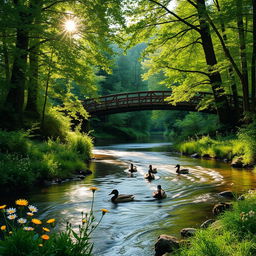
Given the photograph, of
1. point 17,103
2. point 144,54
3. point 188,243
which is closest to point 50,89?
point 17,103

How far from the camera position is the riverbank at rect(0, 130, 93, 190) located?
8.99 meters

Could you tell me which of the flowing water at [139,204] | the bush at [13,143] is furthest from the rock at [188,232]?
the bush at [13,143]

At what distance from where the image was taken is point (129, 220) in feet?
21.6

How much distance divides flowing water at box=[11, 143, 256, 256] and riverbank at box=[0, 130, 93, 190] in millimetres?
739

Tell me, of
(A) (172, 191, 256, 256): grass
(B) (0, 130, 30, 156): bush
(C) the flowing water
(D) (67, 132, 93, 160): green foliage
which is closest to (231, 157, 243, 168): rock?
(C) the flowing water

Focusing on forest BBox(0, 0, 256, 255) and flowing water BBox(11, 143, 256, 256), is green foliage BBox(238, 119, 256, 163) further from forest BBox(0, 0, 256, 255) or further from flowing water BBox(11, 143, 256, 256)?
flowing water BBox(11, 143, 256, 256)

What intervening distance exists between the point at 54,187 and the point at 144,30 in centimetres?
→ 1059

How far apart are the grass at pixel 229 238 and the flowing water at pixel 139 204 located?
977 mm

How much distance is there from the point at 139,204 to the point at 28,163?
4.26 m

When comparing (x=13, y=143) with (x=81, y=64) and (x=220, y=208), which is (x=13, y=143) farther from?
(x=220, y=208)

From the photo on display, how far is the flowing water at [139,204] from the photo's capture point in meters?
5.47

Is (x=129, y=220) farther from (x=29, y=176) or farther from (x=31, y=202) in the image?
(x=29, y=176)

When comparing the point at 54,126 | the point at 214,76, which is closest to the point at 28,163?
the point at 54,126

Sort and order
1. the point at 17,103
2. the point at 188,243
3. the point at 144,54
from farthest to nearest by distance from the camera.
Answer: the point at 144,54, the point at 17,103, the point at 188,243
